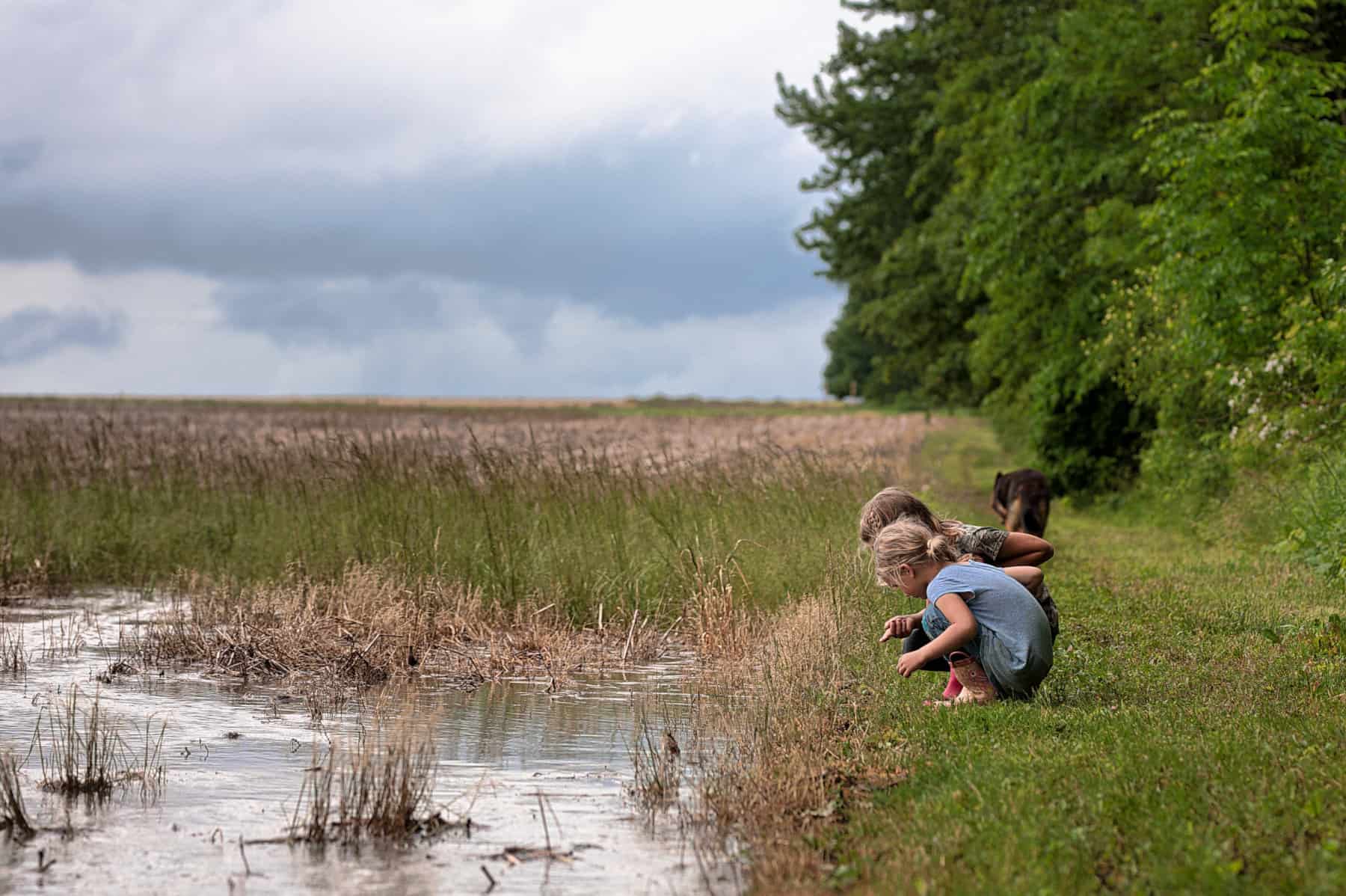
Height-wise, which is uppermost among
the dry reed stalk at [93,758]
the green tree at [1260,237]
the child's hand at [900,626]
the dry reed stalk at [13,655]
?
the green tree at [1260,237]

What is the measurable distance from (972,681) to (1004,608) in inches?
21.8

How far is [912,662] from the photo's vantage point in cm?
750

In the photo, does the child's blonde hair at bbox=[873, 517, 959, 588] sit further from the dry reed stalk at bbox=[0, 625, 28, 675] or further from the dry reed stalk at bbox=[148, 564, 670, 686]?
the dry reed stalk at bbox=[0, 625, 28, 675]

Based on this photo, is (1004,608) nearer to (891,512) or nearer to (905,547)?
(905,547)

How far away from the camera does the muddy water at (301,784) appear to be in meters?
5.41

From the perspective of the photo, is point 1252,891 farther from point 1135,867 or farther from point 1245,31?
point 1245,31

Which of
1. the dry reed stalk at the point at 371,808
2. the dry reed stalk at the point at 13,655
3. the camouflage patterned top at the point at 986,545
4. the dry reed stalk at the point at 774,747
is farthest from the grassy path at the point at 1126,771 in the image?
the dry reed stalk at the point at 13,655

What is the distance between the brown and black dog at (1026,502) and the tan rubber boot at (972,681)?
869 centimetres

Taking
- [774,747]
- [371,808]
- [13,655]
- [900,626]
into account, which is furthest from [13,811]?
[13,655]

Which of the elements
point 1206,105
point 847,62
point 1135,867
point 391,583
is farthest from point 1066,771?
point 847,62

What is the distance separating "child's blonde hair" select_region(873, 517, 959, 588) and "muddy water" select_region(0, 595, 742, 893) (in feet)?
5.16

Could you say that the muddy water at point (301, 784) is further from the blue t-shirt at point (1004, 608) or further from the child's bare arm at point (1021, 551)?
the child's bare arm at point (1021, 551)

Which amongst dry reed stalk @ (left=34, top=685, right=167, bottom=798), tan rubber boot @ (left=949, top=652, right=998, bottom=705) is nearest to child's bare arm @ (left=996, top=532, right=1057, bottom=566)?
tan rubber boot @ (left=949, top=652, right=998, bottom=705)

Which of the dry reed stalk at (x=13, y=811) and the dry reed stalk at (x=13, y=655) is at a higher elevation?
the dry reed stalk at (x=13, y=811)
